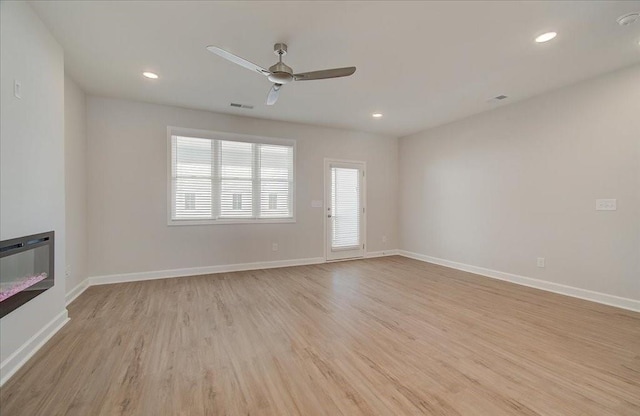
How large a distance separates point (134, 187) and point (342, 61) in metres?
3.69

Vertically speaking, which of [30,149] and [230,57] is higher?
[230,57]

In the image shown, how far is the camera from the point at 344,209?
6.03 meters

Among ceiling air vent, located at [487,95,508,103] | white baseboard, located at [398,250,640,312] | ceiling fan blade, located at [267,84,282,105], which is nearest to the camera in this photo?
ceiling fan blade, located at [267,84,282,105]

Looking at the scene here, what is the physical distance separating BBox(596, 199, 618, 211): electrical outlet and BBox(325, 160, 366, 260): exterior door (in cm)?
376

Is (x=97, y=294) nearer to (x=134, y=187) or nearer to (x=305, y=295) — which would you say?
(x=134, y=187)

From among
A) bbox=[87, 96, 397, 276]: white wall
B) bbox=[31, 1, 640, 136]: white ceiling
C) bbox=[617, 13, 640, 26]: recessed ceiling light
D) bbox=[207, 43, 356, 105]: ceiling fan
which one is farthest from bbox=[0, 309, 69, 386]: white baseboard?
bbox=[617, 13, 640, 26]: recessed ceiling light

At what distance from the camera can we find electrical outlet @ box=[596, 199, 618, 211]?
10.9ft

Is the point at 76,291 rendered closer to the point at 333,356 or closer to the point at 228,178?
the point at 228,178

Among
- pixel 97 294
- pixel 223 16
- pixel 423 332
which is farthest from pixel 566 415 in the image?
pixel 97 294

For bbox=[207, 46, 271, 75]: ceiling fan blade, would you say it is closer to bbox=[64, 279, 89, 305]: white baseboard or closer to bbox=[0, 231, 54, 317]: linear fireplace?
bbox=[0, 231, 54, 317]: linear fireplace

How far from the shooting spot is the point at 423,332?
8.63 feet

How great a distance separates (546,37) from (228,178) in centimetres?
462

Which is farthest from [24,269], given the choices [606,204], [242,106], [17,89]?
[606,204]

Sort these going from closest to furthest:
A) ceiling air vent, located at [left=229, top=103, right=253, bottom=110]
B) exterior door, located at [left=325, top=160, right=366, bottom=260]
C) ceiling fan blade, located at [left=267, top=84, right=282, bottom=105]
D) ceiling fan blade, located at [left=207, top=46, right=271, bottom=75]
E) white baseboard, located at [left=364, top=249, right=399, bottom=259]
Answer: ceiling fan blade, located at [left=207, top=46, right=271, bottom=75] < ceiling fan blade, located at [left=267, top=84, right=282, bottom=105] < ceiling air vent, located at [left=229, top=103, right=253, bottom=110] < exterior door, located at [left=325, top=160, right=366, bottom=260] < white baseboard, located at [left=364, top=249, right=399, bottom=259]
